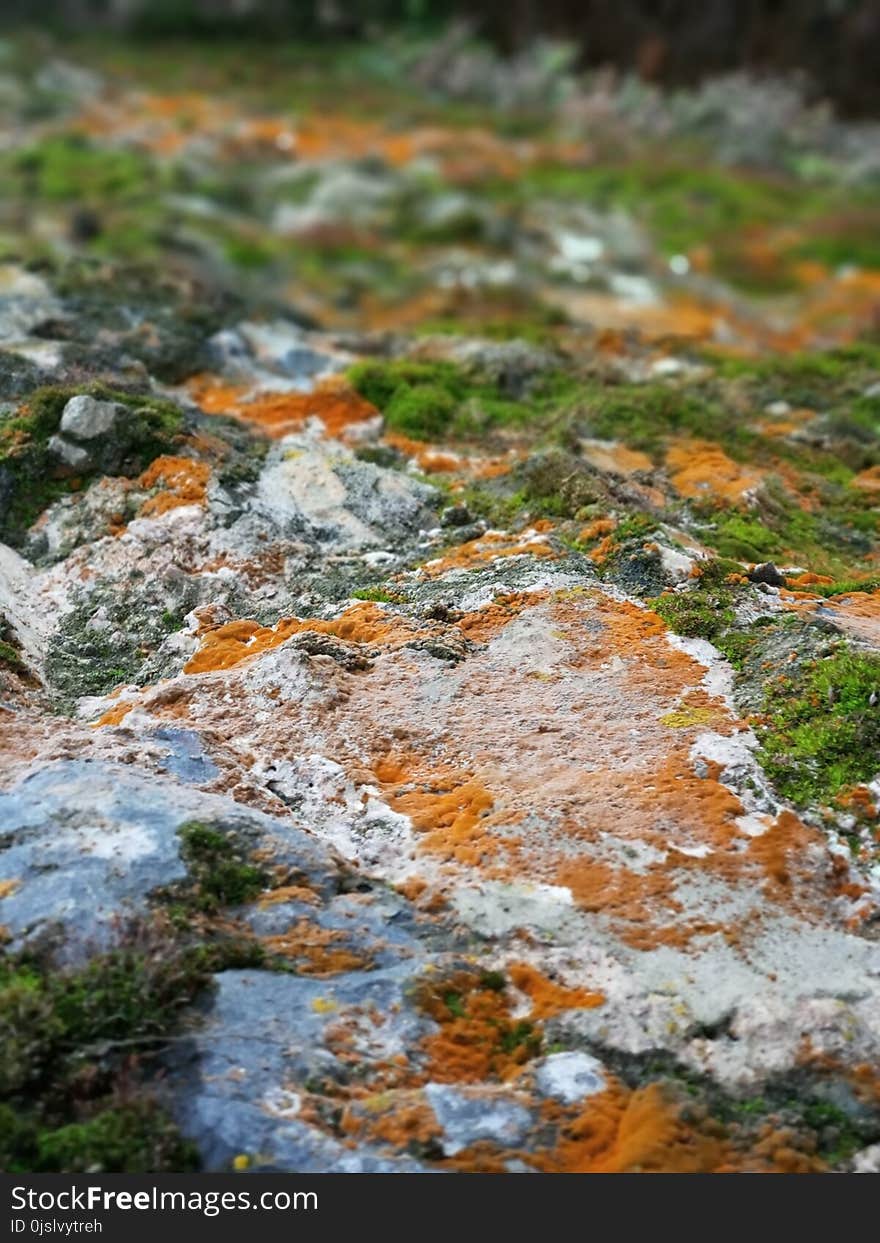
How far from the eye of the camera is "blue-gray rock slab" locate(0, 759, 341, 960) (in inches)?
233

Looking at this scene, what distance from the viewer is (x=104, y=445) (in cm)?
976

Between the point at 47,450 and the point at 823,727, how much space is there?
6.33 m

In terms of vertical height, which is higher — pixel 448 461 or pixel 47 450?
pixel 47 450

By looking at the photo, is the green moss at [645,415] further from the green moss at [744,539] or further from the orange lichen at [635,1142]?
the orange lichen at [635,1142]

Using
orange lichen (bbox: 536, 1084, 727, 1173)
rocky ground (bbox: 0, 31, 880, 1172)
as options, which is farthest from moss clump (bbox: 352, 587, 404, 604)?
orange lichen (bbox: 536, 1084, 727, 1173)

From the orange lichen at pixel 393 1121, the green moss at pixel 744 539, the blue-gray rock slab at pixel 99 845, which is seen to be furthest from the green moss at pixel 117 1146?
the green moss at pixel 744 539

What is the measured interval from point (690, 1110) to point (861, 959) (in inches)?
50.7

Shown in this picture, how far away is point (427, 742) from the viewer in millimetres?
7289

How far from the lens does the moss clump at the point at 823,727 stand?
22.7 feet

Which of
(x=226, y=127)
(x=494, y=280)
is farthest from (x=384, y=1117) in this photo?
(x=226, y=127)

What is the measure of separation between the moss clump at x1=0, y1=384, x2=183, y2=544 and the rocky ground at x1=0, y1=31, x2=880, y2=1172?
0.13 feet

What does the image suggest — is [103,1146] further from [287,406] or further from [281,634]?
[287,406]

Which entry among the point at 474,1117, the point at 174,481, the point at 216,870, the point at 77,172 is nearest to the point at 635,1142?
the point at 474,1117

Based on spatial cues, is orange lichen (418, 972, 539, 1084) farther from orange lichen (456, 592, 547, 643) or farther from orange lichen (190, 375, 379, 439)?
orange lichen (190, 375, 379, 439)
